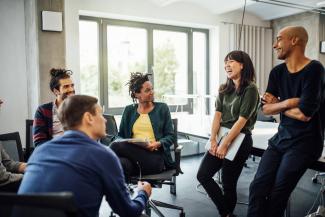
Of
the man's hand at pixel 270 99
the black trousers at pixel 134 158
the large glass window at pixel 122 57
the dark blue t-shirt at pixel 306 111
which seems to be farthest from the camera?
the large glass window at pixel 122 57

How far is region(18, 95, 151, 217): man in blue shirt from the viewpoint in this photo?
3.59ft

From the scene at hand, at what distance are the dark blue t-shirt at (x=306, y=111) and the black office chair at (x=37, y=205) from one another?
1.48 metres

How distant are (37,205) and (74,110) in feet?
1.65

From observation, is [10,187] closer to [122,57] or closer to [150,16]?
[122,57]

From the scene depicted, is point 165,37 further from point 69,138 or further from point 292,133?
point 69,138

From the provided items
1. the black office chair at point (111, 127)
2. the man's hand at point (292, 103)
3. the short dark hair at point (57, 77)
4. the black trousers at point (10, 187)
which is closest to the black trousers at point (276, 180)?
the man's hand at point (292, 103)

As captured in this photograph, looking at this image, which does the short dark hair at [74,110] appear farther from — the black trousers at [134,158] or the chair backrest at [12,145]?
the chair backrest at [12,145]

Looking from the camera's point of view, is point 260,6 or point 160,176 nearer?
point 160,176

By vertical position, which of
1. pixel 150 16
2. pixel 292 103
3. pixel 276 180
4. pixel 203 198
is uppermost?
pixel 150 16

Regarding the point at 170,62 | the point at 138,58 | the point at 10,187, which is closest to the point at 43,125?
the point at 10,187

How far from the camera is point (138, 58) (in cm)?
511

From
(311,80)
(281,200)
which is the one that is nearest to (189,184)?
(281,200)

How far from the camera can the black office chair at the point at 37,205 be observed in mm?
813

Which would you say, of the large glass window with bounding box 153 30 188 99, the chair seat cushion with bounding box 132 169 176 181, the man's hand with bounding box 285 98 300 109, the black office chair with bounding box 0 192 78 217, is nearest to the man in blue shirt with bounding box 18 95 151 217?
the black office chair with bounding box 0 192 78 217
